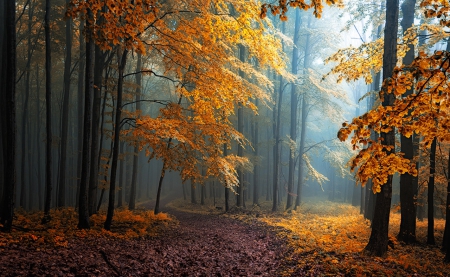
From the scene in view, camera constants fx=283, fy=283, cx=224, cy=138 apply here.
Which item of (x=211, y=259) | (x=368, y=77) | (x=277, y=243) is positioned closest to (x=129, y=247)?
(x=211, y=259)

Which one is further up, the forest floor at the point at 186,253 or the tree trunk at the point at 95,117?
the tree trunk at the point at 95,117

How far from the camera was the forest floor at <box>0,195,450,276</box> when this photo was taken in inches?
222

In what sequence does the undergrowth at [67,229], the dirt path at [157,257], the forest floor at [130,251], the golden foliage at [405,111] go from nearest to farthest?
1. the golden foliage at [405,111]
2. the dirt path at [157,257]
3. the forest floor at [130,251]
4. the undergrowth at [67,229]

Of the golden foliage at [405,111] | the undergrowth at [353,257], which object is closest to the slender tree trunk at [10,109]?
the undergrowth at [353,257]

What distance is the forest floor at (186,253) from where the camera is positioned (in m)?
5.64

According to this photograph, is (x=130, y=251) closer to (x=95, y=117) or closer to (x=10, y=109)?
(x=10, y=109)

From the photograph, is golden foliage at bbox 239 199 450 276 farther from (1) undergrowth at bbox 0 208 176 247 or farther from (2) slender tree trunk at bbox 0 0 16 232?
(2) slender tree trunk at bbox 0 0 16 232

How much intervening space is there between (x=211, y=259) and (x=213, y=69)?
233 inches

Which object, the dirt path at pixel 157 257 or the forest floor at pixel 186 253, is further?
the forest floor at pixel 186 253

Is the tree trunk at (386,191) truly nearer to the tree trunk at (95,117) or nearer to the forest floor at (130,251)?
the forest floor at (130,251)

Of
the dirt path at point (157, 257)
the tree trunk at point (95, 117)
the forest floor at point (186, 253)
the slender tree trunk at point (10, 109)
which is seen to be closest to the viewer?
the dirt path at point (157, 257)

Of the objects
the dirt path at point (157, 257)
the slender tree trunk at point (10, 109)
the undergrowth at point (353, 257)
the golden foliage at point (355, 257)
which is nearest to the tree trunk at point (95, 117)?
the slender tree trunk at point (10, 109)

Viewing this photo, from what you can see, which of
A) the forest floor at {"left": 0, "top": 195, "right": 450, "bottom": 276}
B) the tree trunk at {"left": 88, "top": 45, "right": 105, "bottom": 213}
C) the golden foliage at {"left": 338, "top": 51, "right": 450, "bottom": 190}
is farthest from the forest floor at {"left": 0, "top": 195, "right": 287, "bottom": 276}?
the golden foliage at {"left": 338, "top": 51, "right": 450, "bottom": 190}

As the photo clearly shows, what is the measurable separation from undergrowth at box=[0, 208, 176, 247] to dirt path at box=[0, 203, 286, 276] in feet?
1.39
